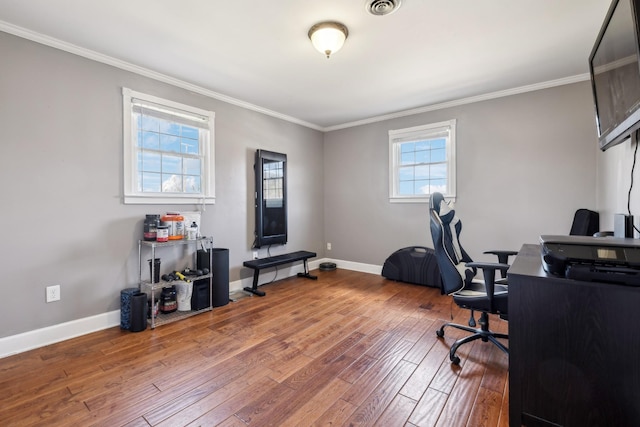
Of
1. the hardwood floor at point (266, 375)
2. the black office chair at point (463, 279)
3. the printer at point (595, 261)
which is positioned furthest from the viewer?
the black office chair at point (463, 279)

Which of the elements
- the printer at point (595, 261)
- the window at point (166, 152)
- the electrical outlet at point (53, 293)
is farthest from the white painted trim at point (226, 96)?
the printer at point (595, 261)

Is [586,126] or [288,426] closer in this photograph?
[288,426]

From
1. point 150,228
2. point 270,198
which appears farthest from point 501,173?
point 150,228

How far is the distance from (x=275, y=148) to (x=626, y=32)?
375cm

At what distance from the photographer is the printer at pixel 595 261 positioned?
3.69 ft

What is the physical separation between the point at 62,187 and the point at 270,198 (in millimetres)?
2313

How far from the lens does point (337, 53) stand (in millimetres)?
2699

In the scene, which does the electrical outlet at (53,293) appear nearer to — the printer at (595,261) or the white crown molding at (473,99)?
the printer at (595,261)

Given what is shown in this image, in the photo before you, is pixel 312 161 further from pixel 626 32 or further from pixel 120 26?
pixel 626 32

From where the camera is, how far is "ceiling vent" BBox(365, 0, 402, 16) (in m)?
1.98

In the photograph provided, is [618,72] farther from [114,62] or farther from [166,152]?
[114,62]

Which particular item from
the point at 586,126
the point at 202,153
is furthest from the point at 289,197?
the point at 586,126

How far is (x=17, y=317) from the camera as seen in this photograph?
2.31m

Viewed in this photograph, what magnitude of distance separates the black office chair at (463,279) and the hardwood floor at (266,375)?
0.14 m
